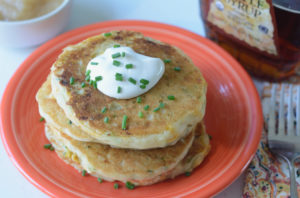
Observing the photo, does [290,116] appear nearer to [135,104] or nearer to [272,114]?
[272,114]

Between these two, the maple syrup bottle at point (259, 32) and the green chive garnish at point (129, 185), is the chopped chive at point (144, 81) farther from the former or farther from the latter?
the maple syrup bottle at point (259, 32)

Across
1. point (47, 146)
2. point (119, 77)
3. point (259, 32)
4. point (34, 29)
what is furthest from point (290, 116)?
point (34, 29)

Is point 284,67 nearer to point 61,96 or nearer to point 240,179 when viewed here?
point 240,179

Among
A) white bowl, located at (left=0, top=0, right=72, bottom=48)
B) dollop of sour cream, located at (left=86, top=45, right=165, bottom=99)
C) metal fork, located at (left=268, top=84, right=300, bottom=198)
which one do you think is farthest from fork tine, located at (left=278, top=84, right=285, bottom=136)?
white bowl, located at (left=0, top=0, right=72, bottom=48)

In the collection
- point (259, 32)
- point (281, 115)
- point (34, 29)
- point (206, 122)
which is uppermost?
point (34, 29)

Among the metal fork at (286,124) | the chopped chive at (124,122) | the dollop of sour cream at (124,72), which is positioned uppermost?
Answer: the dollop of sour cream at (124,72)

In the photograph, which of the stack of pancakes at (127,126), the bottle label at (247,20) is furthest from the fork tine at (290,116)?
the stack of pancakes at (127,126)
